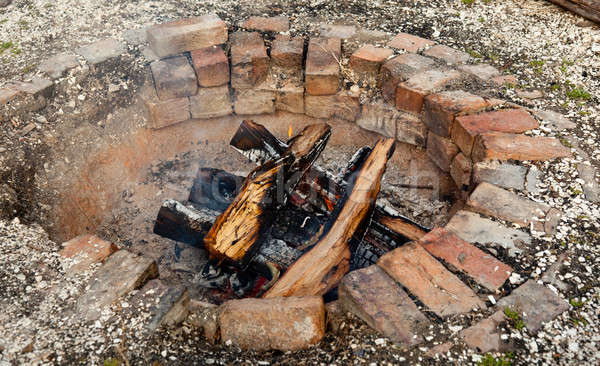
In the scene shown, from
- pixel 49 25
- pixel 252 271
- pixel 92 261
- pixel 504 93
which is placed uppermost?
pixel 49 25

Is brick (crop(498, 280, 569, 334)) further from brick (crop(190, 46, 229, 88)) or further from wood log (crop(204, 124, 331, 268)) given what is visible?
brick (crop(190, 46, 229, 88))

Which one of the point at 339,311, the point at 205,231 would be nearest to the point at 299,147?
the point at 205,231

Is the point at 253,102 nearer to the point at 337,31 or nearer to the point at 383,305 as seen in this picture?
the point at 337,31

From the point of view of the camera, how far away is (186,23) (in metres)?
3.40

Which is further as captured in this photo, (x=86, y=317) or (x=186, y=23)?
(x=186, y=23)

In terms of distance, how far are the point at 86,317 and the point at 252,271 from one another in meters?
0.94

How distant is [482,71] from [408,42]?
0.59 meters

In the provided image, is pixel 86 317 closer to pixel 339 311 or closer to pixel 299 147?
pixel 339 311

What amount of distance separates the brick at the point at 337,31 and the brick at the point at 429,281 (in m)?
1.93

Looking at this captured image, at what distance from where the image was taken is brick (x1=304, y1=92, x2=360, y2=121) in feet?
10.9

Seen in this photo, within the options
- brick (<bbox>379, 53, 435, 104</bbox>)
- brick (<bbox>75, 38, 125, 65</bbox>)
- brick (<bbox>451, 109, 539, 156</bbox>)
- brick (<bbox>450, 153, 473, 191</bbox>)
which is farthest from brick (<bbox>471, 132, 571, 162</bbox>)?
brick (<bbox>75, 38, 125, 65</bbox>)

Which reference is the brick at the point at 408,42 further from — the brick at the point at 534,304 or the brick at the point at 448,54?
the brick at the point at 534,304

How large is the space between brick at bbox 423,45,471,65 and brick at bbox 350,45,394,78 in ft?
0.98

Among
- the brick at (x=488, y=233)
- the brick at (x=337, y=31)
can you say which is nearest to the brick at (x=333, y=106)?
the brick at (x=337, y=31)
